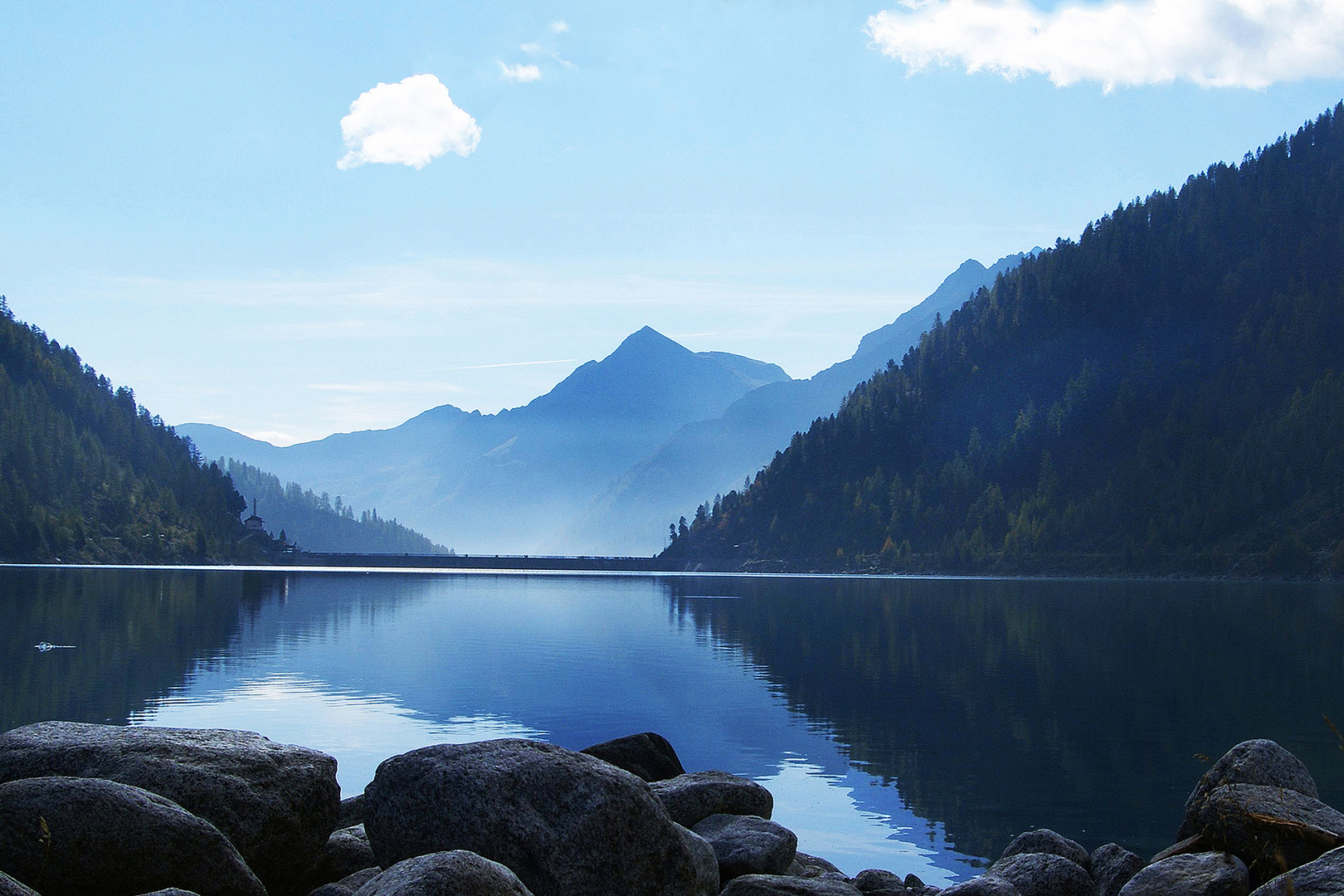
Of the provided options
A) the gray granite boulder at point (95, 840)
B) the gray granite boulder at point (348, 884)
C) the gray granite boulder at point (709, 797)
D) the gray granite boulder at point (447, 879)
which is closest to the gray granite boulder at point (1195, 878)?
the gray granite boulder at point (709, 797)

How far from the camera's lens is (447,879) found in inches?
480

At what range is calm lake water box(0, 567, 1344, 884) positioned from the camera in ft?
106

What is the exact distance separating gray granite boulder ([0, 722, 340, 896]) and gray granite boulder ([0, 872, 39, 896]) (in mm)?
3481

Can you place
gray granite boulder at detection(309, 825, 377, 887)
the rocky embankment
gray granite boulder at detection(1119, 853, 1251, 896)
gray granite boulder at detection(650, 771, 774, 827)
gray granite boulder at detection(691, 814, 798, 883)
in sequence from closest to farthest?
the rocky embankment → gray granite boulder at detection(1119, 853, 1251, 896) → gray granite boulder at detection(309, 825, 377, 887) → gray granite boulder at detection(691, 814, 798, 883) → gray granite boulder at detection(650, 771, 774, 827)

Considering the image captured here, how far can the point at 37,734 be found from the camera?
16609mm

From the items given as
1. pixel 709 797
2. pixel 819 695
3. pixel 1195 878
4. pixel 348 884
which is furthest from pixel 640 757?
pixel 819 695

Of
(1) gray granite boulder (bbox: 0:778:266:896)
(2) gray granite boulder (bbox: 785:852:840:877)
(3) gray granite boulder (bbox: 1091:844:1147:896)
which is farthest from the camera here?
(2) gray granite boulder (bbox: 785:852:840:877)

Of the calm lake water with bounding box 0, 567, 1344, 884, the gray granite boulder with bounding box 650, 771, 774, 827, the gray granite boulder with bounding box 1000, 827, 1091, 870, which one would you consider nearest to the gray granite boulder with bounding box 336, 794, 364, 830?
the gray granite boulder with bounding box 650, 771, 774, 827

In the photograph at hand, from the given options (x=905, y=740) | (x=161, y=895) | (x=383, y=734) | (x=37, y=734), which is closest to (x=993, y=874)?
(x=161, y=895)

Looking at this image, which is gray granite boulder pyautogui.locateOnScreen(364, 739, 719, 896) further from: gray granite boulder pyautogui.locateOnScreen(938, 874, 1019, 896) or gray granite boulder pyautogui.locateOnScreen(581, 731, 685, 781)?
gray granite boulder pyautogui.locateOnScreen(581, 731, 685, 781)

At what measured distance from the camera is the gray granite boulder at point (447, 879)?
12.1 meters

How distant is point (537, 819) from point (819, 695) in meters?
40.5

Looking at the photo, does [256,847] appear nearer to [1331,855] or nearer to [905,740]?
[1331,855]

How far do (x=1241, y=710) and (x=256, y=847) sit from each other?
4278 cm
